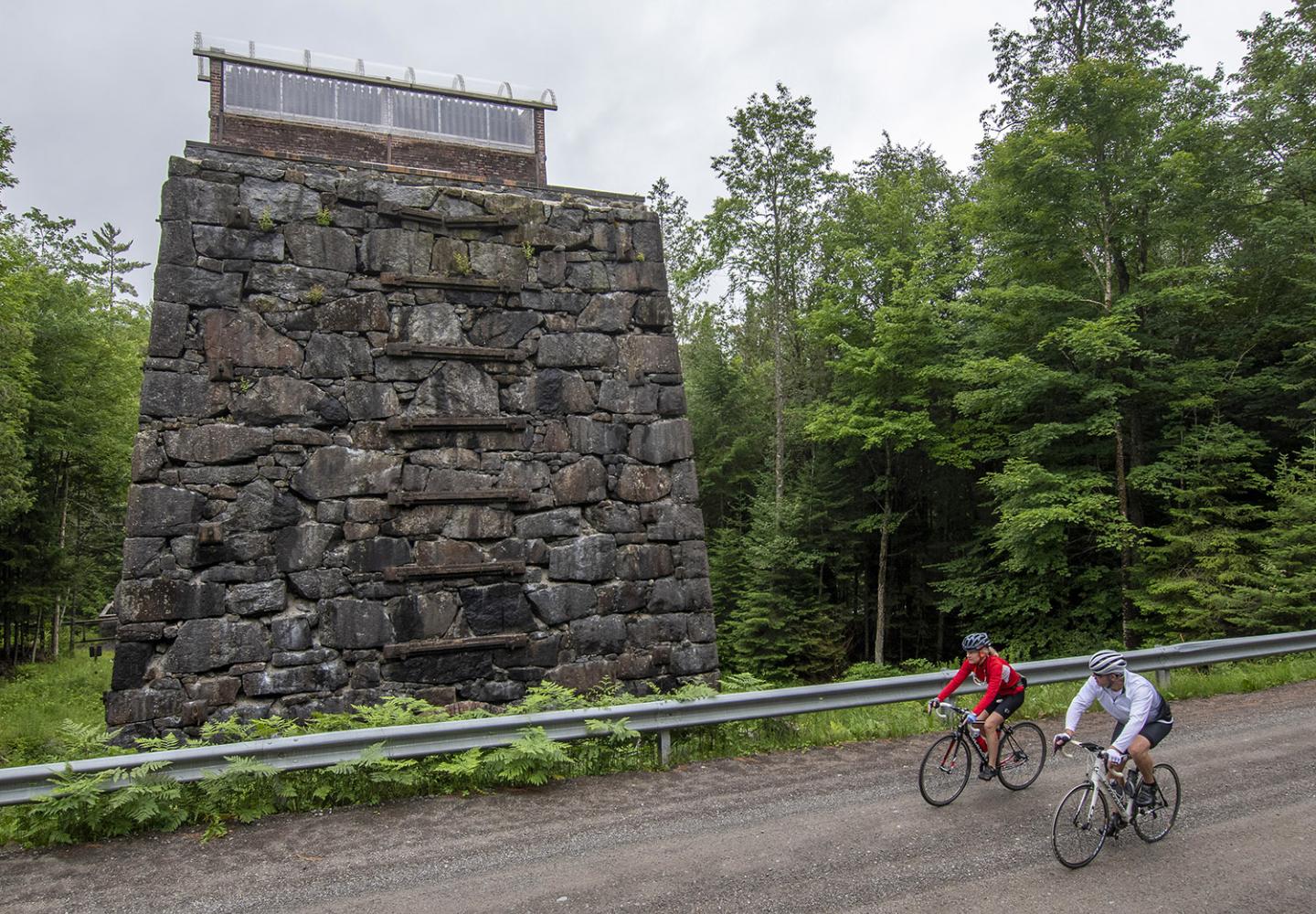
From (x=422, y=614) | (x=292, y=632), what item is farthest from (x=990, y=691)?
(x=292, y=632)

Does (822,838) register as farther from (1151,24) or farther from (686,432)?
(1151,24)

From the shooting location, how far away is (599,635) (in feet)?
26.4

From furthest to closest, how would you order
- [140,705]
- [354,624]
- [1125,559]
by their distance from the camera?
[1125,559]
[354,624]
[140,705]

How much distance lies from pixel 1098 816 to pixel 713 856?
221cm

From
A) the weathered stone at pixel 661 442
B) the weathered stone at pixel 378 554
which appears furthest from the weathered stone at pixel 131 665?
the weathered stone at pixel 661 442

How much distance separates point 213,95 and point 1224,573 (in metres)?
15.0

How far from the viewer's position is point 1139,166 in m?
15.3

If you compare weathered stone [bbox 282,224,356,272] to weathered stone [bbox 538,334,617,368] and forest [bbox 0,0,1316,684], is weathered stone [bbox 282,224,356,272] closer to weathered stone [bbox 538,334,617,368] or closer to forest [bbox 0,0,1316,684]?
weathered stone [bbox 538,334,617,368]

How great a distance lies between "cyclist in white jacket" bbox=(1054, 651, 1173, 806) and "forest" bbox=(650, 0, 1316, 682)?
846cm

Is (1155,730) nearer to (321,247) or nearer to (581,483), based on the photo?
(581,483)

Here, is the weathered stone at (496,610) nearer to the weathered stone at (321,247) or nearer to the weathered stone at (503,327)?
the weathered stone at (503,327)

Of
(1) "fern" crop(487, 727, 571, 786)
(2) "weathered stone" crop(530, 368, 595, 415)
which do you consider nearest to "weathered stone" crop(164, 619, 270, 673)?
(1) "fern" crop(487, 727, 571, 786)

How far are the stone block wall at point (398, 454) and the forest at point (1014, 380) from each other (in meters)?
9.56

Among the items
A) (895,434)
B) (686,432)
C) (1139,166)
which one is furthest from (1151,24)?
(686,432)
